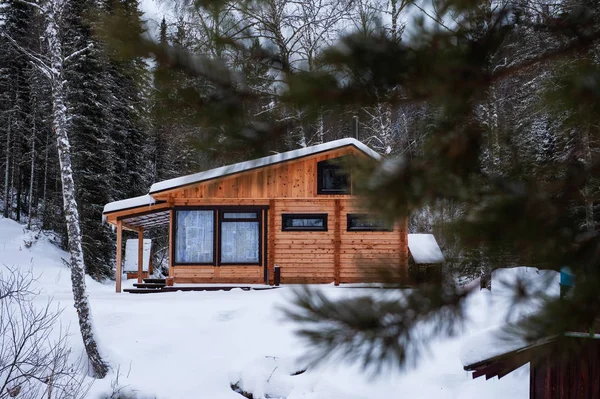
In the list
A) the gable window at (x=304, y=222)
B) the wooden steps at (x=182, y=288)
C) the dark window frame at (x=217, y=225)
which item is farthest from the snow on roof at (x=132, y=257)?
the gable window at (x=304, y=222)

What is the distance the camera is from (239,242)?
52.0 feet

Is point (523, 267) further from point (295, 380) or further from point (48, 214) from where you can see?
point (48, 214)

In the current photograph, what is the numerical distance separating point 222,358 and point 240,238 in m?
5.07

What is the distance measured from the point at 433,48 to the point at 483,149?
379 millimetres

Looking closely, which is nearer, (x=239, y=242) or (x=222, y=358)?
(x=222, y=358)

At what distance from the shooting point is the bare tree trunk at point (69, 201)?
1094cm

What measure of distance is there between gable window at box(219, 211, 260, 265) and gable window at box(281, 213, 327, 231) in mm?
739

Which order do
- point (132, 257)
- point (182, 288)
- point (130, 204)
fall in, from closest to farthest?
point (182, 288), point (130, 204), point (132, 257)

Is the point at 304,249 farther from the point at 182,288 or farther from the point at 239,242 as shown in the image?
the point at 182,288

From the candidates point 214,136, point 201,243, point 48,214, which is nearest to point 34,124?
point 48,214

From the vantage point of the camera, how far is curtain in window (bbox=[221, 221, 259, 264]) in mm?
15789

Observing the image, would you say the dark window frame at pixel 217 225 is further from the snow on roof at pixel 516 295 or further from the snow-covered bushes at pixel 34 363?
the snow on roof at pixel 516 295

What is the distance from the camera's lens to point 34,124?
2792 cm

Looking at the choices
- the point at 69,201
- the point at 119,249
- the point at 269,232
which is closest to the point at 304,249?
the point at 269,232
